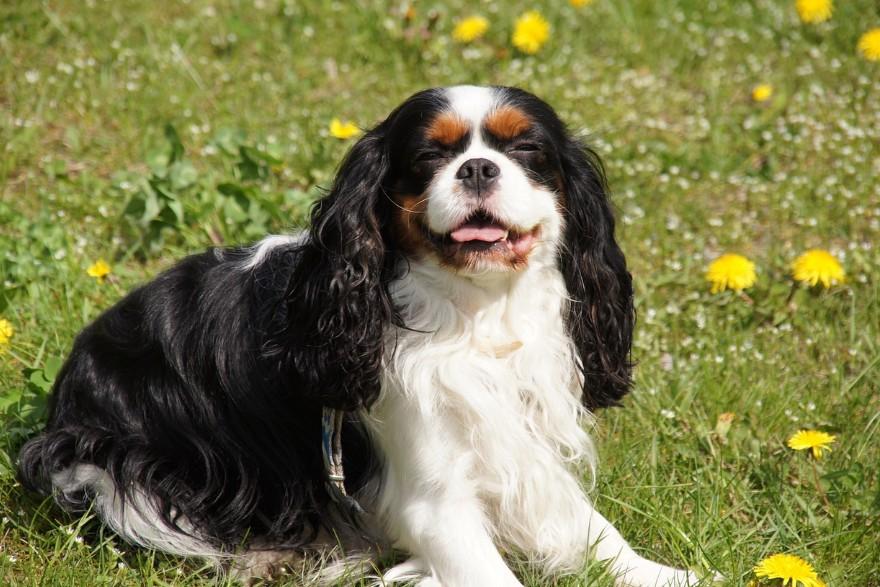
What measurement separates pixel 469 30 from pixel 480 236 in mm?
3517

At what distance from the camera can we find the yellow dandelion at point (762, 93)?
5906 mm

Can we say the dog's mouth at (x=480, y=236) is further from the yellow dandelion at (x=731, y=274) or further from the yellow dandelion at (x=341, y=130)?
the yellow dandelion at (x=341, y=130)

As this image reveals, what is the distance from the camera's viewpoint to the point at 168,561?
3508mm

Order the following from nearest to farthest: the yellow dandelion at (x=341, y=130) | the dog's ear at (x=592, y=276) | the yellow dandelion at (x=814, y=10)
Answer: the dog's ear at (x=592, y=276)
the yellow dandelion at (x=341, y=130)
the yellow dandelion at (x=814, y=10)

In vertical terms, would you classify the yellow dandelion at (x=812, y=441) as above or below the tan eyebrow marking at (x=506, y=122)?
below

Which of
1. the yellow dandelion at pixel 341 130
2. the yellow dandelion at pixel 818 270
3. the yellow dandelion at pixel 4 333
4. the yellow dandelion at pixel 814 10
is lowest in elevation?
the yellow dandelion at pixel 4 333

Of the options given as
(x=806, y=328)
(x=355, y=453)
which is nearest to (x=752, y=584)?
(x=355, y=453)

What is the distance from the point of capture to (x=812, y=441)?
373 centimetres

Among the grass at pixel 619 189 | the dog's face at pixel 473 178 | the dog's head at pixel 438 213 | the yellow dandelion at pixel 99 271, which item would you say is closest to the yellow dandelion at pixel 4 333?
the grass at pixel 619 189

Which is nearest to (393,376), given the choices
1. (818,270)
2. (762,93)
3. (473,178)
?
(473,178)

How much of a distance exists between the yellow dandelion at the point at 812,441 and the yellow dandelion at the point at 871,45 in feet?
10.0

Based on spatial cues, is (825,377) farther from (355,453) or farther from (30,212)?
(30,212)

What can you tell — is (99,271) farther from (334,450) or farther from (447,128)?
(447,128)

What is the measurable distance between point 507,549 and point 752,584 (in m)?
0.74
